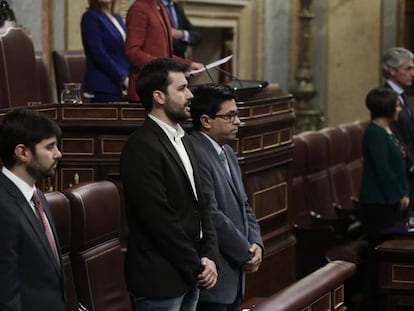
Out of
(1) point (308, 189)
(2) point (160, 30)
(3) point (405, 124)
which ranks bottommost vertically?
(1) point (308, 189)

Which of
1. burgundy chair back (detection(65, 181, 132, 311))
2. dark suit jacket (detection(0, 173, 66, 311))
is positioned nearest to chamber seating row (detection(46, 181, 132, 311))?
burgundy chair back (detection(65, 181, 132, 311))

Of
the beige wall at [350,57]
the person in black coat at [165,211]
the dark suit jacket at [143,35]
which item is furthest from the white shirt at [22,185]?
the beige wall at [350,57]

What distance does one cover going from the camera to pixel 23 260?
118 inches

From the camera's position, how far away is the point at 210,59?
32.3 feet

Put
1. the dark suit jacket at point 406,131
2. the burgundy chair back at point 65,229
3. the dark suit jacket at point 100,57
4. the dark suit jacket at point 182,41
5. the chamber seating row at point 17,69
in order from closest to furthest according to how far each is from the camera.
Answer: the burgundy chair back at point 65,229 < the chamber seating row at point 17,69 < the dark suit jacket at point 100,57 < the dark suit jacket at point 182,41 < the dark suit jacket at point 406,131

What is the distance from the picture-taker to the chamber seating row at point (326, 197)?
6.39 meters

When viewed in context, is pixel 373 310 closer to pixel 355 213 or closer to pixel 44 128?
pixel 355 213

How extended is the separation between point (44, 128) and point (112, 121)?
206cm

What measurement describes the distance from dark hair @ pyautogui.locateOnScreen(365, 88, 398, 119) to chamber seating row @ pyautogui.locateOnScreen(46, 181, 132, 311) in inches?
86.5

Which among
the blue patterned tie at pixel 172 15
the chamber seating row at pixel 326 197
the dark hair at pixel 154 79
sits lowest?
the chamber seating row at pixel 326 197

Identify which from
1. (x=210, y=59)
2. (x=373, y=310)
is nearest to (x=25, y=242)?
Result: (x=373, y=310)

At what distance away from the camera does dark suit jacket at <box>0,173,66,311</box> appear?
9.66 ft

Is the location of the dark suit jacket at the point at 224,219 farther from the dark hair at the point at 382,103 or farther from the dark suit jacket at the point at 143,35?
the dark hair at the point at 382,103

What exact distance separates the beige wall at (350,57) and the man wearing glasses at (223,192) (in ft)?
21.9
